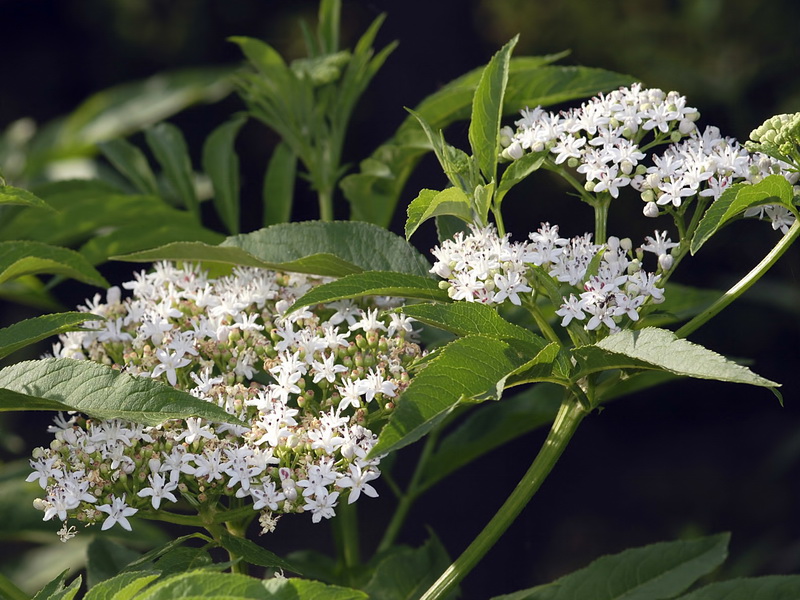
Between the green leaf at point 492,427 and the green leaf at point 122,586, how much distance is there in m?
0.73

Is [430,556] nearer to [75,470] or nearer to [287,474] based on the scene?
[287,474]

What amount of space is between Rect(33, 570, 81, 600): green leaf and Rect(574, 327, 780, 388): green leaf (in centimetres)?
52

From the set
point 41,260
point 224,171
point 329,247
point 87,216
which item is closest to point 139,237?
point 87,216

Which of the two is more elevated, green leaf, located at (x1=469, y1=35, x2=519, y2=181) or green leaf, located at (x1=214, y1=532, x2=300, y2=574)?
green leaf, located at (x1=469, y1=35, x2=519, y2=181)

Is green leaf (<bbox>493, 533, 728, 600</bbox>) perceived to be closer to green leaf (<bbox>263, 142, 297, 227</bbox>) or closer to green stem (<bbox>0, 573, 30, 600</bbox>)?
green stem (<bbox>0, 573, 30, 600</bbox>)

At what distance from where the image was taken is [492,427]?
1661 mm

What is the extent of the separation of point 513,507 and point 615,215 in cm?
298

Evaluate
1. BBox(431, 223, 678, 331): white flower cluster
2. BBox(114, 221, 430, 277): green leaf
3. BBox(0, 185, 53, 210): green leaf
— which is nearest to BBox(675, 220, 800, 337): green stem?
BBox(431, 223, 678, 331): white flower cluster

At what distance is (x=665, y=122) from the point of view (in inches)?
50.3

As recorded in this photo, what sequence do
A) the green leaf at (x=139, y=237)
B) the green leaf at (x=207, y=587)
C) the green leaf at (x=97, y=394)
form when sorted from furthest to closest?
1. the green leaf at (x=139, y=237)
2. the green leaf at (x=97, y=394)
3. the green leaf at (x=207, y=587)

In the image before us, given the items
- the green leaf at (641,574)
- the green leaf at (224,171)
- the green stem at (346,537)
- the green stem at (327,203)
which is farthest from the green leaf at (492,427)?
the green leaf at (224,171)

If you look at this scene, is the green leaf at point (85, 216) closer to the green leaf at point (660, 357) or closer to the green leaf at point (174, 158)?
the green leaf at point (174, 158)

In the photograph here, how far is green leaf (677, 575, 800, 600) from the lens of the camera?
1.32 meters

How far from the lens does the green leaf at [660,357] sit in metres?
0.92
